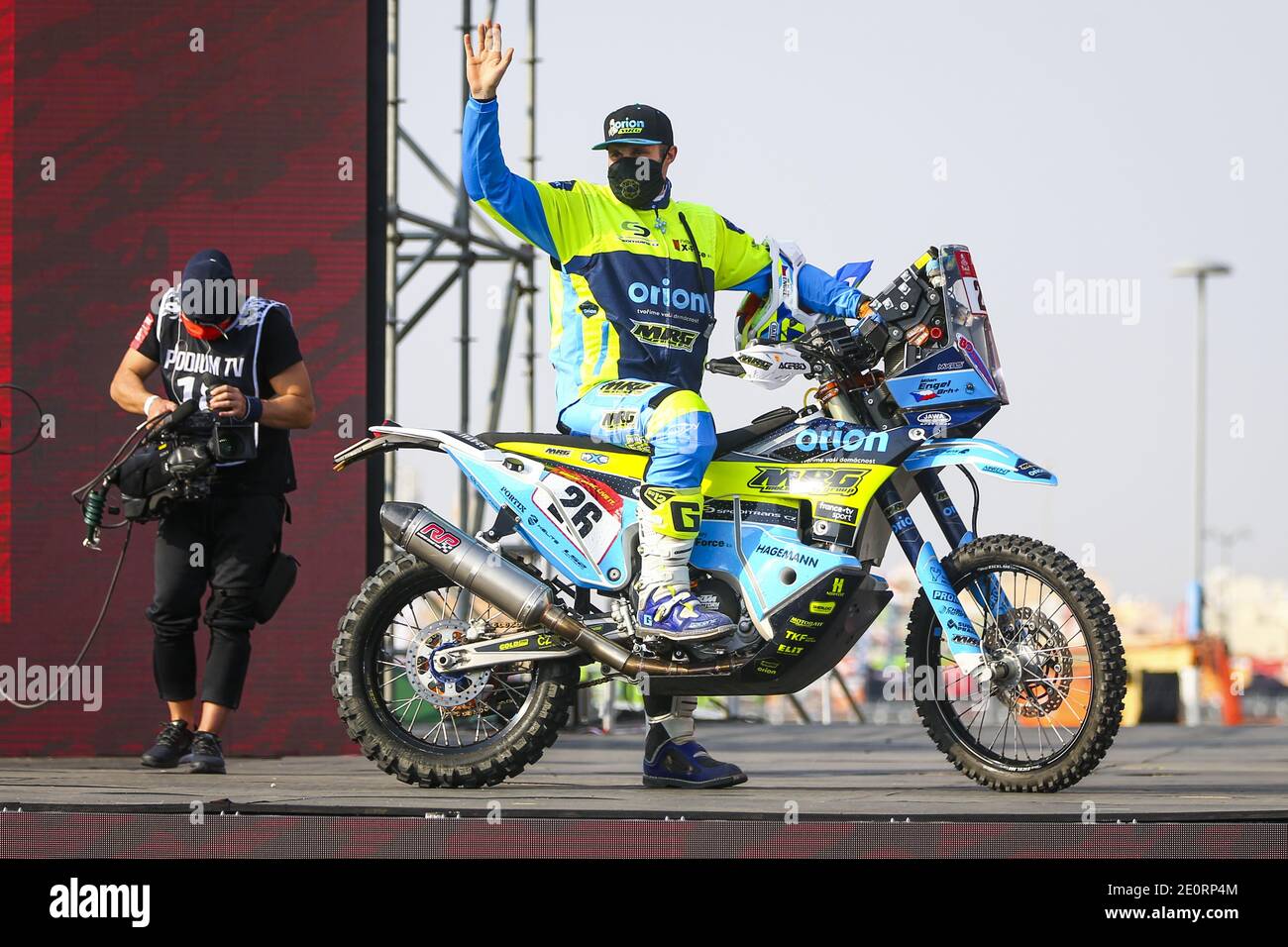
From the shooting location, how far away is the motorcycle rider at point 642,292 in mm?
5062

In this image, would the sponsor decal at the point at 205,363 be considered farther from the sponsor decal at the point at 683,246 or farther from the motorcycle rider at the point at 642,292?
the sponsor decal at the point at 683,246

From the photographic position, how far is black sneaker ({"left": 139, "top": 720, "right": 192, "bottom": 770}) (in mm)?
5934

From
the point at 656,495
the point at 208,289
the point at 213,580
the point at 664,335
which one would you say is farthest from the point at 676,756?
the point at 208,289

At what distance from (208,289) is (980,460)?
263 centimetres

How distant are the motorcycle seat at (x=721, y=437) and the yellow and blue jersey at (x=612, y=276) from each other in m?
0.12

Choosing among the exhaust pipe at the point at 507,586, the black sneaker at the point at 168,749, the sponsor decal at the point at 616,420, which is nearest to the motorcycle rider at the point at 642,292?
the sponsor decal at the point at 616,420

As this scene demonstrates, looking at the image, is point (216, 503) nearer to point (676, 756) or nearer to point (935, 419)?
point (676, 756)

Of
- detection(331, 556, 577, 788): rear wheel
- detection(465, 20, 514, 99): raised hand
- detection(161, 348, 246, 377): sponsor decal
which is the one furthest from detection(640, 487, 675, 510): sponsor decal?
detection(161, 348, 246, 377): sponsor decal

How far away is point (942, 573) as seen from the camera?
5.10m

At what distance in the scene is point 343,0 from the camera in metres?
7.54

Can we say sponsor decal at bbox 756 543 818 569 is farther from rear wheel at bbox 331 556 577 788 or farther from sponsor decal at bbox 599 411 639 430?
rear wheel at bbox 331 556 577 788

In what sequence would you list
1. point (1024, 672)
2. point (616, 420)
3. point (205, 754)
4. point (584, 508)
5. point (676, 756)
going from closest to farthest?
1. point (1024, 672)
2. point (616, 420)
3. point (584, 508)
4. point (676, 756)
5. point (205, 754)

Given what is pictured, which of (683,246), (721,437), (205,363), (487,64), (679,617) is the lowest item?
(679,617)
